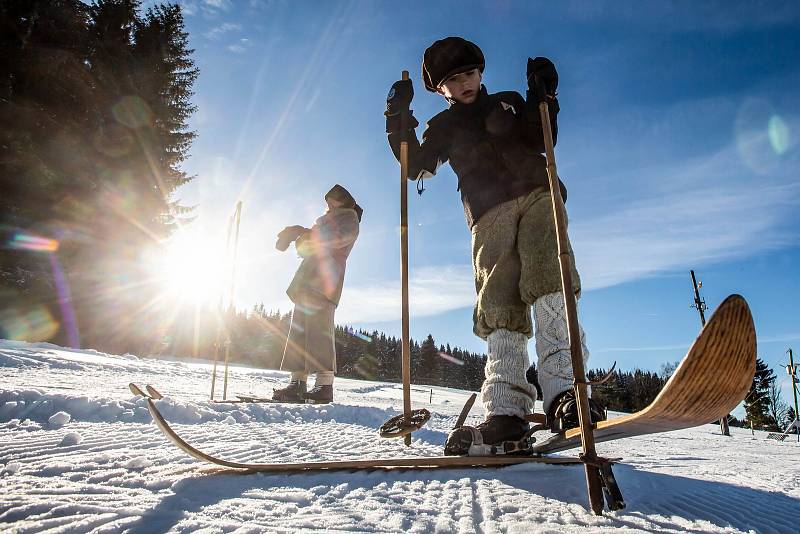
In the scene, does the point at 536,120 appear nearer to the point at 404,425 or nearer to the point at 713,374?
the point at 713,374

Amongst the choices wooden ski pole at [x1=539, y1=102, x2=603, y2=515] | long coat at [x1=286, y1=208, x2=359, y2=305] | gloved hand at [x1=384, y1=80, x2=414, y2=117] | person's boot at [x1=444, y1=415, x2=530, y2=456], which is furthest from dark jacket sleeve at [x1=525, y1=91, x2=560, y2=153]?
long coat at [x1=286, y1=208, x2=359, y2=305]

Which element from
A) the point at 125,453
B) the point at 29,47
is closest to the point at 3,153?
the point at 29,47

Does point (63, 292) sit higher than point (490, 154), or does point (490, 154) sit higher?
point (63, 292)

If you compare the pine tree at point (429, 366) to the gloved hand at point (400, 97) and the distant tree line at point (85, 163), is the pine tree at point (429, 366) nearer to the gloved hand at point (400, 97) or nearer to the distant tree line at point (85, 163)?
the distant tree line at point (85, 163)

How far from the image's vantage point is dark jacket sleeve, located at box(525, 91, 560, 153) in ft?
6.41

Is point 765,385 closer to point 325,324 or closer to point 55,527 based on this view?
point 325,324

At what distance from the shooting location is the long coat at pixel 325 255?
4.82 meters

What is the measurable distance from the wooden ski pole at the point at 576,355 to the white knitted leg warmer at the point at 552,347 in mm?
414

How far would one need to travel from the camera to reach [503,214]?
2.26 meters

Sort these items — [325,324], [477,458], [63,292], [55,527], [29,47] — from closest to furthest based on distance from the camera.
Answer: [55,527] → [477,458] → [325,324] → [29,47] → [63,292]

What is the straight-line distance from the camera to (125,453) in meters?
1.63

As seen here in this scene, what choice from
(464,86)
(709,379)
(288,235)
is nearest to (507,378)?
(709,379)

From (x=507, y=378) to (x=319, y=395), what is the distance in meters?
3.10

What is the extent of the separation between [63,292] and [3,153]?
15.2 ft
